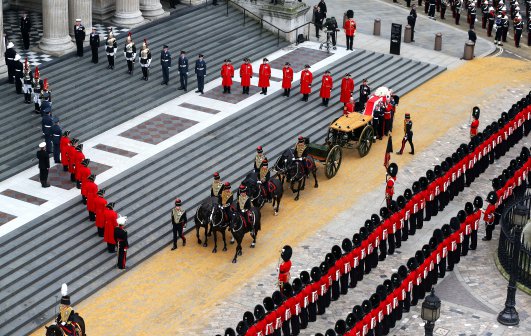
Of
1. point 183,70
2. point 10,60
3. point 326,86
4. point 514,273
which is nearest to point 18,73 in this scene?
point 10,60

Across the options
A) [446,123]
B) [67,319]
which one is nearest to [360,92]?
[446,123]

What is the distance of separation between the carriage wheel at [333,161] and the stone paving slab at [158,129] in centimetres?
542

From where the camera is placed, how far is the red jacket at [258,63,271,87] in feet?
163

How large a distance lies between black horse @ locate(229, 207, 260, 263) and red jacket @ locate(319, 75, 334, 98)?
10.9 metres

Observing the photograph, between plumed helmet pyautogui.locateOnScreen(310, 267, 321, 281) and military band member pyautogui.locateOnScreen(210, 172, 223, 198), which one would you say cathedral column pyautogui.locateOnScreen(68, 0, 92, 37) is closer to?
military band member pyautogui.locateOnScreen(210, 172, 223, 198)

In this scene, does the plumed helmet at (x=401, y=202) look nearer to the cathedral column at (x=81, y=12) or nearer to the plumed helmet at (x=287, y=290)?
the plumed helmet at (x=287, y=290)

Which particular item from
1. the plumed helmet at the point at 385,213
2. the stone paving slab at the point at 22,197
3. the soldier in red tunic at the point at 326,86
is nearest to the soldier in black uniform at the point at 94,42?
the soldier in red tunic at the point at 326,86

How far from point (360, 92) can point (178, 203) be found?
12451mm

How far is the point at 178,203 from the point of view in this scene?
129ft

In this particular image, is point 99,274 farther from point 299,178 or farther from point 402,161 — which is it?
point 402,161

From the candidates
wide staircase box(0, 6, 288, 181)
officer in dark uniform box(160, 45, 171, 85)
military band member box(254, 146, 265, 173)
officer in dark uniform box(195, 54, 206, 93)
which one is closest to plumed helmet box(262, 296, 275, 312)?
military band member box(254, 146, 265, 173)

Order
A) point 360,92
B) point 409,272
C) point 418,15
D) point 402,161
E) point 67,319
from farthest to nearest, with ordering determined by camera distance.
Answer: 1. point 418,15
2. point 360,92
3. point 402,161
4. point 409,272
5. point 67,319

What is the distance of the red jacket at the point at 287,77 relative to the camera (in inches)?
1953

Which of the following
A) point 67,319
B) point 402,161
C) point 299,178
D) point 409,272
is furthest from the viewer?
point 402,161
